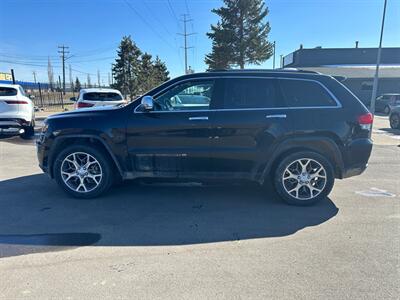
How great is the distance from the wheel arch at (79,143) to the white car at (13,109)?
6.72 m

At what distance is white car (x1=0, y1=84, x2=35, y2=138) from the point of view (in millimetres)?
10102

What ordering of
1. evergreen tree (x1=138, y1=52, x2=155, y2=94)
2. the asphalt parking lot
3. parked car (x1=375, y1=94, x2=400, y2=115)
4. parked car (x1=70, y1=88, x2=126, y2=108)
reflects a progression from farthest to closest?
evergreen tree (x1=138, y1=52, x2=155, y2=94) < parked car (x1=375, y1=94, x2=400, y2=115) < parked car (x1=70, y1=88, x2=126, y2=108) < the asphalt parking lot

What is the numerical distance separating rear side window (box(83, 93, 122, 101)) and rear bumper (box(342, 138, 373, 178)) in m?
9.24

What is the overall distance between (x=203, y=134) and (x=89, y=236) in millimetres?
1962

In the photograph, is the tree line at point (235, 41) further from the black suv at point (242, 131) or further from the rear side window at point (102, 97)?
the black suv at point (242, 131)

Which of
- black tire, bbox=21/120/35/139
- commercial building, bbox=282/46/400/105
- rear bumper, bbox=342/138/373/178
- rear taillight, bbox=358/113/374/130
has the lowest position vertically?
black tire, bbox=21/120/35/139

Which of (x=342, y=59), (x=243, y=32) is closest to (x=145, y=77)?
(x=243, y=32)

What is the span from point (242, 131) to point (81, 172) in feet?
8.14

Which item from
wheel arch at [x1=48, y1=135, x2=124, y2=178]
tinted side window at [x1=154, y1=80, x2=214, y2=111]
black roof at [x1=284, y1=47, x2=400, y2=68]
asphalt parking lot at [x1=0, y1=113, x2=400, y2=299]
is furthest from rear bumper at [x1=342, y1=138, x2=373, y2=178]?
black roof at [x1=284, y1=47, x2=400, y2=68]

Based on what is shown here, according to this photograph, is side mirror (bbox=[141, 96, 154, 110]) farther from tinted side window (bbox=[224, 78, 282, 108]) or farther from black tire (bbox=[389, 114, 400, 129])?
black tire (bbox=[389, 114, 400, 129])

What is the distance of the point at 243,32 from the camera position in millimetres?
26766

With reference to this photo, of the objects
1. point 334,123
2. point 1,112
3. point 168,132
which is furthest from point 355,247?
point 1,112

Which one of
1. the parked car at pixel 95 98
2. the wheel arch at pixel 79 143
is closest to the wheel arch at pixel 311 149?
the wheel arch at pixel 79 143

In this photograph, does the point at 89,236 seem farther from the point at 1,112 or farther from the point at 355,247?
the point at 1,112
